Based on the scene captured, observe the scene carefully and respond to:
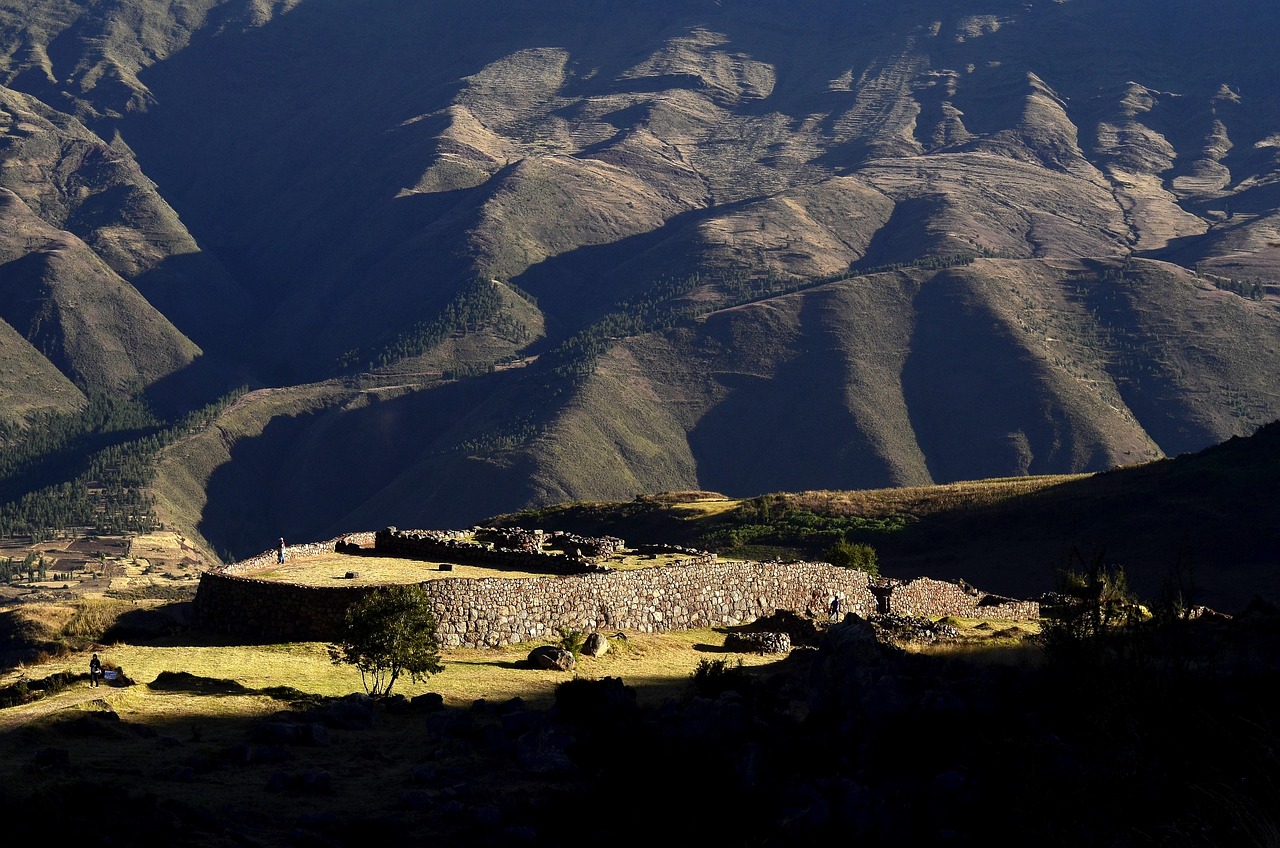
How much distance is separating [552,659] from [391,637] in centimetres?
449

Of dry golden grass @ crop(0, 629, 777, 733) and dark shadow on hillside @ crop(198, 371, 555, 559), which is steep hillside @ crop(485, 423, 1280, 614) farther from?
dark shadow on hillside @ crop(198, 371, 555, 559)

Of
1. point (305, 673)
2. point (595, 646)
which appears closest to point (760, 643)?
point (595, 646)

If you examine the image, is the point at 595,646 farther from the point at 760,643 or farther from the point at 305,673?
the point at 305,673

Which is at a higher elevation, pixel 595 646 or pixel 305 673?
pixel 305 673

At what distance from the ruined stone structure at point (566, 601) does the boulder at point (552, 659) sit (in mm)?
2377

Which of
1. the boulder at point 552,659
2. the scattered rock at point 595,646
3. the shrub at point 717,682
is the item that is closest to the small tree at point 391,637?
the boulder at point 552,659

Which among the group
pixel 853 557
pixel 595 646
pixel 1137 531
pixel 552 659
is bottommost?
pixel 1137 531

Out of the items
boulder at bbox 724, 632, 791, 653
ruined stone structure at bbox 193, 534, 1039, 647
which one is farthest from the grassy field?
boulder at bbox 724, 632, 791, 653

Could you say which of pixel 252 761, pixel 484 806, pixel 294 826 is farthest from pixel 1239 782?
pixel 252 761

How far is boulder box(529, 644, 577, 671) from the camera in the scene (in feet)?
90.3

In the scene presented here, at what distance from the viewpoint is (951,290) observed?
191 meters

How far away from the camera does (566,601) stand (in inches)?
1236

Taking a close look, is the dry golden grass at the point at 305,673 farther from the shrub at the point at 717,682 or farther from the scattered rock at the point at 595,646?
the shrub at the point at 717,682

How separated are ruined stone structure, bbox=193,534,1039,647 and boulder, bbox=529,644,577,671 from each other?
93.6 inches
